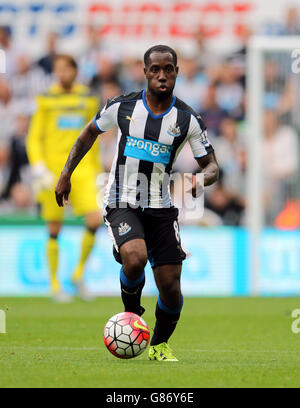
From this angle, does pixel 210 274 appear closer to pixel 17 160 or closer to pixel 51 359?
pixel 17 160

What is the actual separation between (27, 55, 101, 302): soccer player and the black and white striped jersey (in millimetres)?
5675

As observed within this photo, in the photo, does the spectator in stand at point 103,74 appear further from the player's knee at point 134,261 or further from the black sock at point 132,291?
the player's knee at point 134,261

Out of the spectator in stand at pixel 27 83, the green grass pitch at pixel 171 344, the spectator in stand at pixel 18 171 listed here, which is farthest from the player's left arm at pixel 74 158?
the spectator in stand at pixel 27 83

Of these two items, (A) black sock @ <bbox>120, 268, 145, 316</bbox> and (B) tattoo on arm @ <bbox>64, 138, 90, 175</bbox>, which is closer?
(A) black sock @ <bbox>120, 268, 145, 316</bbox>

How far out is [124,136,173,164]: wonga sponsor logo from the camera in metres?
7.30

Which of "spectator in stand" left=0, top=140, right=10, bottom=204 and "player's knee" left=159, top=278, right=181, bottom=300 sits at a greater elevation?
"spectator in stand" left=0, top=140, right=10, bottom=204

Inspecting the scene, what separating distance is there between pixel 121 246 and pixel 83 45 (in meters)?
12.1

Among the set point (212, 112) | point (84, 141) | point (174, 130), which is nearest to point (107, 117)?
point (84, 141)

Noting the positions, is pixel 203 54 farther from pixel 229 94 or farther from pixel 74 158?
pixel 74 158

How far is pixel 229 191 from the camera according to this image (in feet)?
52.8

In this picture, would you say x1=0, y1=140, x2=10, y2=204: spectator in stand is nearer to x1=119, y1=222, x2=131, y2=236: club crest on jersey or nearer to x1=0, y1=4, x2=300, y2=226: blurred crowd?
x1=0, y1=4, x2=300, y2=226: blurred crowd

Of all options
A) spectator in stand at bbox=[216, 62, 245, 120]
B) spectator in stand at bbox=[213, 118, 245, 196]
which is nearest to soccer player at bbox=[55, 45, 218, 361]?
spectator in stand at bbox=[213, 118, 245, 196]

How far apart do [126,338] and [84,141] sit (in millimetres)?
1618

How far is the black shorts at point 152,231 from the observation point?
711cm
